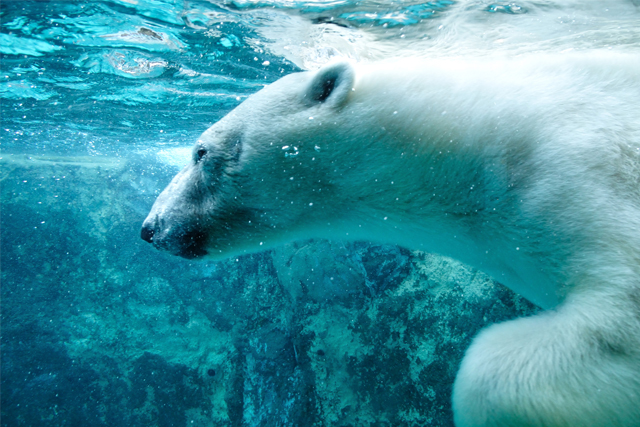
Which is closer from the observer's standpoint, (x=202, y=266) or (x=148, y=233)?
(x=148, y=233)

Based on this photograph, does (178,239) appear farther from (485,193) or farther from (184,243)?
(485,193)

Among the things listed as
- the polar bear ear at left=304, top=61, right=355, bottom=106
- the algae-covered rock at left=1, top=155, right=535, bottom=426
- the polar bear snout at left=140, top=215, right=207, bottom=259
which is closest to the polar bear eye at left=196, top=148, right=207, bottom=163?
the polar bear snout at left=140, top=215, right=207, bottom=259

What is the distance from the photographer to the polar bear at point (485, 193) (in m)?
1.21

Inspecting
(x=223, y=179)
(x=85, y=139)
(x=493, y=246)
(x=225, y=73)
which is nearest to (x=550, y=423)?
(x=493, y=246)

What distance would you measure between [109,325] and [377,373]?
10.3 metres

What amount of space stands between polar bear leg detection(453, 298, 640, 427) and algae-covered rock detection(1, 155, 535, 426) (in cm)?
572

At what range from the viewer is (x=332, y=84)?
6.91 ft

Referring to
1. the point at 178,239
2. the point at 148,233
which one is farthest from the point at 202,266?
the point at 178,239

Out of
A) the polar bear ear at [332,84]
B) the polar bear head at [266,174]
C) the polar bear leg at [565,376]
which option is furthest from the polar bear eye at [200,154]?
the polar bear leg at [565,376]

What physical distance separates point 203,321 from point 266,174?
37.2 ft

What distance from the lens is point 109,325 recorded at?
1303cm

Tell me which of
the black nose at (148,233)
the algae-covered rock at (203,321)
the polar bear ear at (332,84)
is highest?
the polar bear ear at (332,84)

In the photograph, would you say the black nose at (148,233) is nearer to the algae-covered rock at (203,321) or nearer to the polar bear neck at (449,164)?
the polar bear neck at (449,164)

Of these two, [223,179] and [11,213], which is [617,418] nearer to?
[223,179]
